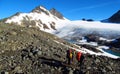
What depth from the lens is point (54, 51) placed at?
1491 inches

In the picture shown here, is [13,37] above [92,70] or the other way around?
above

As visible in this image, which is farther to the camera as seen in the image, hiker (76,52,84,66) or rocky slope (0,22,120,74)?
hiker (76,52,84,66)

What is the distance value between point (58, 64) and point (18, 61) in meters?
4.25

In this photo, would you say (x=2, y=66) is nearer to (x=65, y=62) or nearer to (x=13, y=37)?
(x=65, y=62)

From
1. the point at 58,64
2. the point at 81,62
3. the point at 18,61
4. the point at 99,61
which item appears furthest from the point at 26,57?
the point at 99,61

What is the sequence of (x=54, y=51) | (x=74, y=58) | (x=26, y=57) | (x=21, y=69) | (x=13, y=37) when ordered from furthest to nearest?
(x=13, y=37)
(x=54, y=51)
(x=26, y=57)
(x=74, y=58)
(x=21, y=69)

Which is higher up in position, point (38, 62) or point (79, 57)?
point (79, 57)

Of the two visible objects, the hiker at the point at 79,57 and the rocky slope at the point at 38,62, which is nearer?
the rocky slope at the point at 38,62

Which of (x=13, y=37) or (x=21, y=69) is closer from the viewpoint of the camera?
(x=21, y=69)

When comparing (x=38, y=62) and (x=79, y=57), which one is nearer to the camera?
(x=79, y=57)

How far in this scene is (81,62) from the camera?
98.4 ft

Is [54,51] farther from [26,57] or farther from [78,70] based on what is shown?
[78,70]

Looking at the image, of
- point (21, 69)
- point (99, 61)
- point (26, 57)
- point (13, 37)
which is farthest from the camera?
point (13, 37)

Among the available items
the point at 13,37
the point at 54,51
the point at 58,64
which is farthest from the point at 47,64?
the point at 13,37
